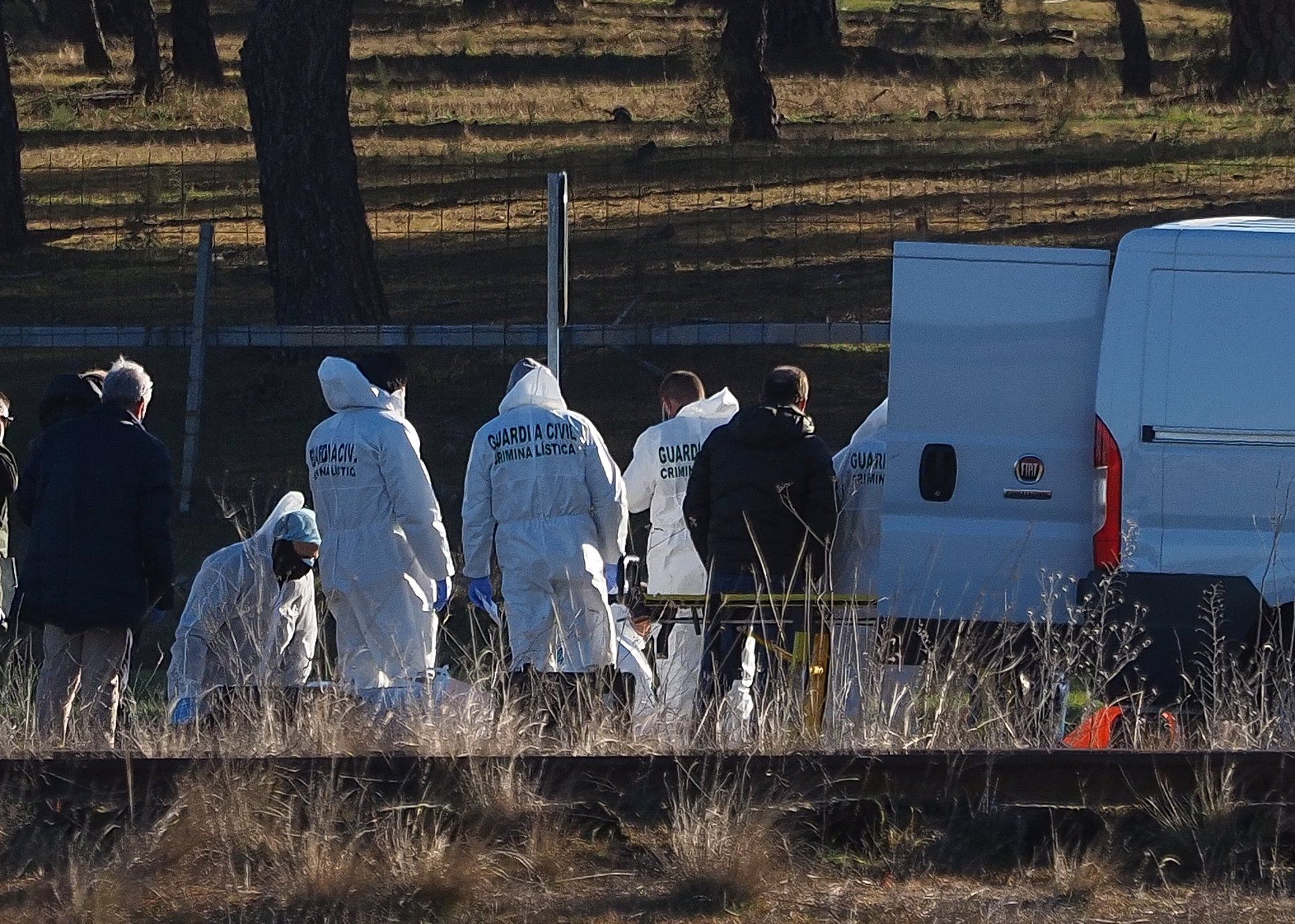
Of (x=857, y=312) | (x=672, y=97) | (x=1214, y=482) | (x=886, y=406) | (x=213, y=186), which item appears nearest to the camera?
(x=1214, y=482)

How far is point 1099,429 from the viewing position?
6.80m

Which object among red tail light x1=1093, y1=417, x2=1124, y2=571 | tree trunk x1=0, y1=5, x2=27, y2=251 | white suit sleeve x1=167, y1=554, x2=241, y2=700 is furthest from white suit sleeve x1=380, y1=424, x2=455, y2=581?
tree trunk x1=0, y1=5, x2=27, y2=251

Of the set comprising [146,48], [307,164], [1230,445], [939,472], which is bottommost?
[939,472]

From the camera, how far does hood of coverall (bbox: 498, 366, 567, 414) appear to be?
728 centimetres

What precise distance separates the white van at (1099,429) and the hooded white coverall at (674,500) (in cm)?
118

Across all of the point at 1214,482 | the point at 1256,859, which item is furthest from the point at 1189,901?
the point at 1214,482

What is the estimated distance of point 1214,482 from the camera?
22.1 feet

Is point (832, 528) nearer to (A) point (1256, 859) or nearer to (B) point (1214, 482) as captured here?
(B) point (1214, 482)

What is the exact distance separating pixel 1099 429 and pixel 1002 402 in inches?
14.9

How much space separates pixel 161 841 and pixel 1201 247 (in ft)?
13.4

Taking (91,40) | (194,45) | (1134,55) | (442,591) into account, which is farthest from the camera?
(91,40)

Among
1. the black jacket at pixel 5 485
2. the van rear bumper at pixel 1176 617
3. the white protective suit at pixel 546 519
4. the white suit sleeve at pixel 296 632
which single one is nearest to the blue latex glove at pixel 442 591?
the white protective suit at pixel 546 519

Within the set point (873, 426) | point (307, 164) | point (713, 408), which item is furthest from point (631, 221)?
point (873, 426)

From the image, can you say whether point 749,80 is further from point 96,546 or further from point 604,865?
point 604,865
